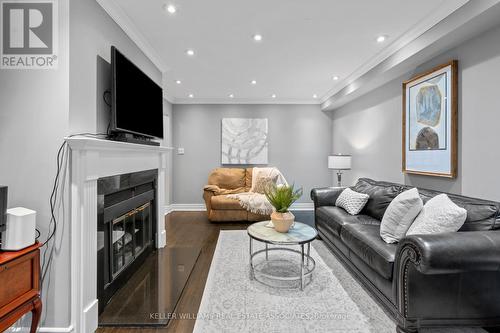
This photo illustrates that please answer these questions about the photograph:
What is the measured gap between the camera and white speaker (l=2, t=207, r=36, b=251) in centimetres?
128

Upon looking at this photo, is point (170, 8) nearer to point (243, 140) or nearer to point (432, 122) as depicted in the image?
point (432, 122)

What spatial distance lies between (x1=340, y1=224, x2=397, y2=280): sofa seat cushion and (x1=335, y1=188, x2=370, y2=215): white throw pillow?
48cm

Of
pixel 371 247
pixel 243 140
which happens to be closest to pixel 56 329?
pixel 371 247

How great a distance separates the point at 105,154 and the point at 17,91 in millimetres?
630

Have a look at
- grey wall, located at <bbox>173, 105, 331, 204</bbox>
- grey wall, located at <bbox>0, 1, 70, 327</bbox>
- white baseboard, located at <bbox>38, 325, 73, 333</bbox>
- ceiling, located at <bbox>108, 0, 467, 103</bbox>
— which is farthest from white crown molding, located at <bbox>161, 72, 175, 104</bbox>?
white baseboard, located at <bbox>38, 325, 73, 333</bbox>

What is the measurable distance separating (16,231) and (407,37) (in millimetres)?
3643

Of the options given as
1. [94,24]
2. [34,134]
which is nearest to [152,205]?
[34,134]

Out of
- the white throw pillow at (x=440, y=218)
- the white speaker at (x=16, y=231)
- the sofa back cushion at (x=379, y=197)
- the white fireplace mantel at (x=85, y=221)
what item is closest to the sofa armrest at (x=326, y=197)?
the sofa back cushion at (x=379, y=197)

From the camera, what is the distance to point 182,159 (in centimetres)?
530

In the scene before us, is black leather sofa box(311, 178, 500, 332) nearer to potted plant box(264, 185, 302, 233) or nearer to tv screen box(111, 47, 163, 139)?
potted plant box(264, 185, 302, 233)

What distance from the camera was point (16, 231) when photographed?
1282 millimetres

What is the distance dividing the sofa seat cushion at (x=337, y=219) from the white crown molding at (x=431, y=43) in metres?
1.85

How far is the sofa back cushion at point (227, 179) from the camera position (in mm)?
4973

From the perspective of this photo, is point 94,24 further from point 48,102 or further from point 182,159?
point 182,159
